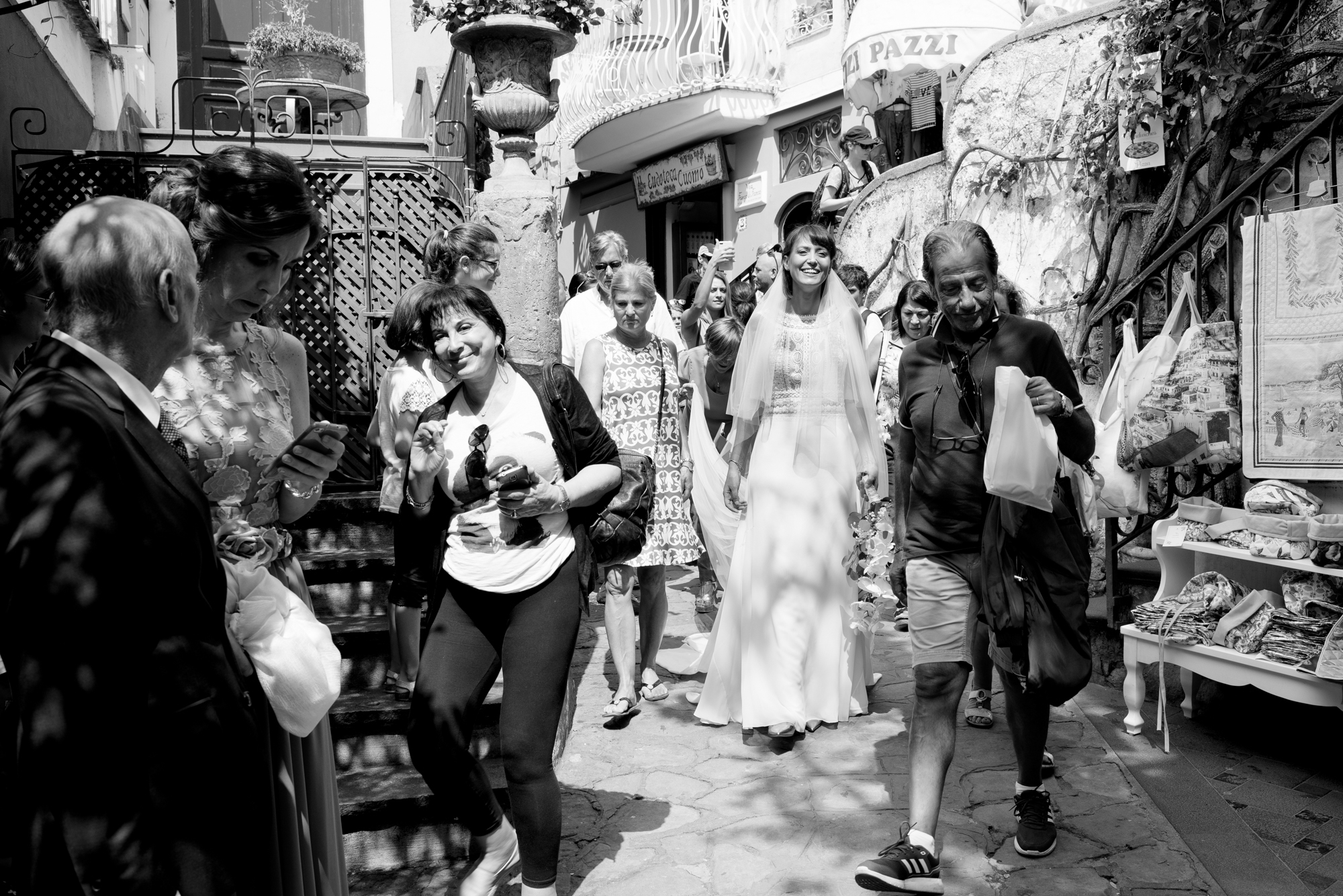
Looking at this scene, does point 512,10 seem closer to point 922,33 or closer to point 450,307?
point 450,307

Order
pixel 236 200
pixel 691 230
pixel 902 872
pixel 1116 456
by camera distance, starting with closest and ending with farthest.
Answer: pixel 236 200, pixel 902 872, pixel 1116 456, pixel 691 230

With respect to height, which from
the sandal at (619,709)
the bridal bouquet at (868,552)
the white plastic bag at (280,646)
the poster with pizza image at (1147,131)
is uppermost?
the poster with pizza image at (1147,131)

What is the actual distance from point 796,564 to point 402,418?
1959mm

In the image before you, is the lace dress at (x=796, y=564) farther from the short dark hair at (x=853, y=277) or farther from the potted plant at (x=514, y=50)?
the short dark hair at (x=853, y=277)

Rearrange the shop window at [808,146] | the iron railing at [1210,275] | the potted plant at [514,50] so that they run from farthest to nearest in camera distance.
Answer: the shop window at [808,146], the potted plant at [514,50], the iron railing at [1210,275]

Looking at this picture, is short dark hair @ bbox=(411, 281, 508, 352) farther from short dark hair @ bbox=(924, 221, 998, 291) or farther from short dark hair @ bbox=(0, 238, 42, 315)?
short dark hair @ bbox=(0, 238, 42, 315)


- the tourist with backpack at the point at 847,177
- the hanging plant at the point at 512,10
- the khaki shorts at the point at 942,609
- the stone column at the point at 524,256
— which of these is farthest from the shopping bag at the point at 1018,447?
the tourist with backpack at the point at 847,177

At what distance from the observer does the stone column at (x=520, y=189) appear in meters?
5.68

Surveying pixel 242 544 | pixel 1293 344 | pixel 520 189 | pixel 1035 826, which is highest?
pixel 520 189

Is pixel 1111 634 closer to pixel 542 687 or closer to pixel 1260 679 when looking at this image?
pixel 1260 679

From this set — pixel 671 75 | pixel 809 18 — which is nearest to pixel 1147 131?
pixel 809 18

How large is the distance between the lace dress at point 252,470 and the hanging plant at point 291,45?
33.0ft

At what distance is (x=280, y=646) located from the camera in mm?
2129

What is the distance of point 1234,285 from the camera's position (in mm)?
5770
